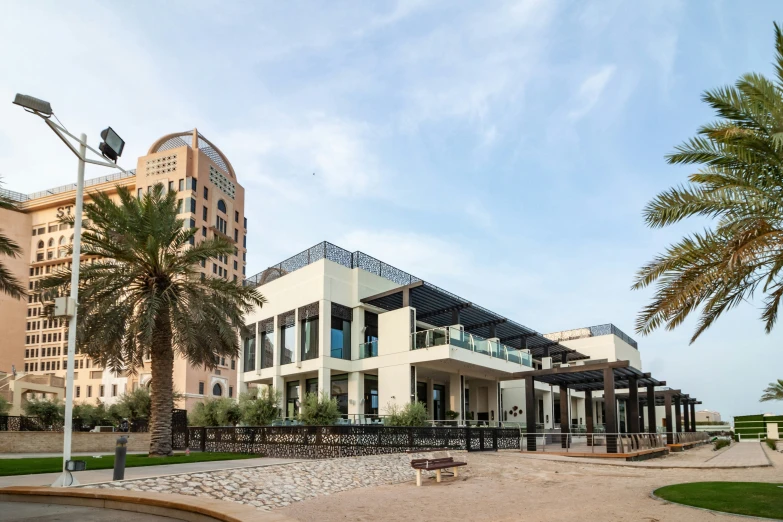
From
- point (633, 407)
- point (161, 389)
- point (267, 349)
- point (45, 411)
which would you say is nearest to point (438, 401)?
point (267, 349)

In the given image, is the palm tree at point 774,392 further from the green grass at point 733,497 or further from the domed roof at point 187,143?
the domed roof at point 187,143

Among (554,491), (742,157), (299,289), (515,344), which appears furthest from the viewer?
(515,344)

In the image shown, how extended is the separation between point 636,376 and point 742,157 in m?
20.5

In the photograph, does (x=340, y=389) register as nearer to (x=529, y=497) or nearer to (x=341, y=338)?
(x=341, y=338)

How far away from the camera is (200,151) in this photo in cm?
7969

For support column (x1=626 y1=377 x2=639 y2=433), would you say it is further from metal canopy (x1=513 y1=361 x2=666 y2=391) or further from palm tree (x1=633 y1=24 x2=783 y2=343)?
palm tree (x1=633 y1=24 x2=783 y2=343)

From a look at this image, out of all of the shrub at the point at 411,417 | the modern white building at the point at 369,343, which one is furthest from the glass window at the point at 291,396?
the shrub at the point at 411,417

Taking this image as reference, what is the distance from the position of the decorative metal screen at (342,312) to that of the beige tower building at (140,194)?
42.4 m

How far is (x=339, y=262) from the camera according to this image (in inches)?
1328

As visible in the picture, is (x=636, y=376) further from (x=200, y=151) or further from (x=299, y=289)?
(x=200, y=151)

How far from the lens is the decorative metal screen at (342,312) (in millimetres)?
32719

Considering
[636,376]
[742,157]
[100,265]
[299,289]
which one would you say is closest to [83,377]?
[299,289]

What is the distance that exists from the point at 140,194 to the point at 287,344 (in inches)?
2012

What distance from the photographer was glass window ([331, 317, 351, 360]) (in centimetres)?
3278
